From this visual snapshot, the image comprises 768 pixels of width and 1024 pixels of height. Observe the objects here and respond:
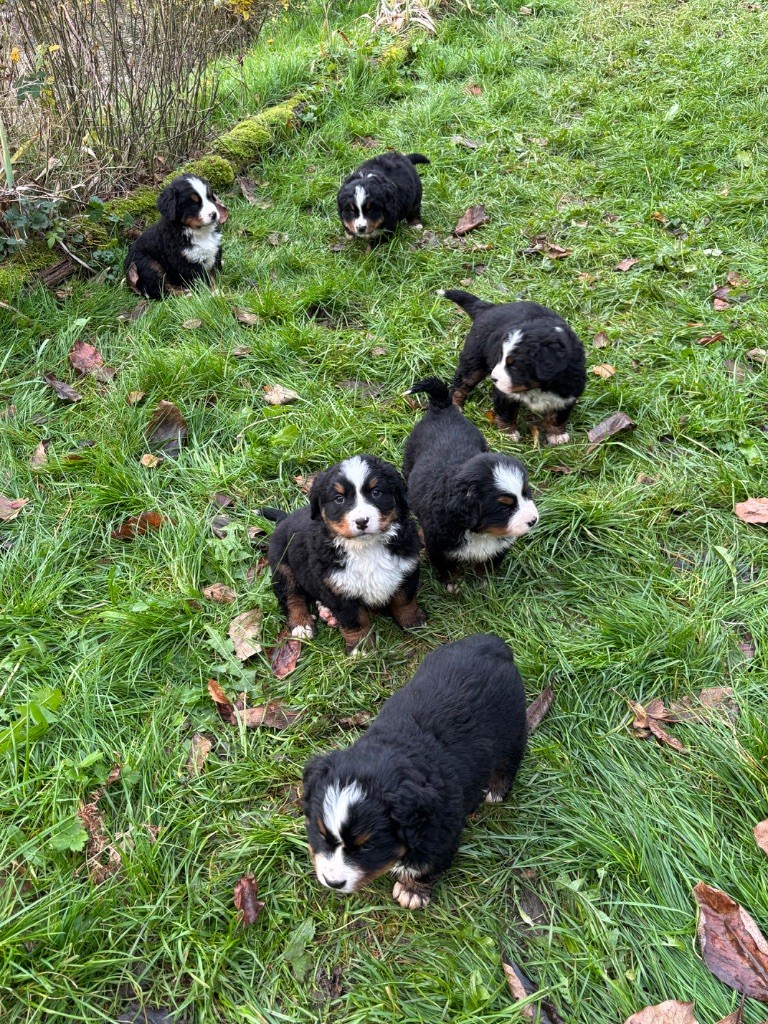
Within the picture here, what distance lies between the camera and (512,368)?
3748mm

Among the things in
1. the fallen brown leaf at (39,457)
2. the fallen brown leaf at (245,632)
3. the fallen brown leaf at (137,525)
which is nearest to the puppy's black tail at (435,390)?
the fallen brown leaf at (245,632)

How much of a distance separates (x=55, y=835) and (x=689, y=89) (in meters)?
7.64

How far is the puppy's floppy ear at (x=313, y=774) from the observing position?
2092 millimetres

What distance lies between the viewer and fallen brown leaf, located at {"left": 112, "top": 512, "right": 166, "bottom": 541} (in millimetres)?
3506

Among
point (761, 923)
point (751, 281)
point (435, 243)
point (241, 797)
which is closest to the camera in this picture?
point (761, 923)

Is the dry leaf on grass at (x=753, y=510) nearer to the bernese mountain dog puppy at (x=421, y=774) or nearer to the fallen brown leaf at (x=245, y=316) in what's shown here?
the bernese mountain dog puppy at (x=421, y=774)

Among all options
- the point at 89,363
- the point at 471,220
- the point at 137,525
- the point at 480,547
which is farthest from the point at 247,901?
the point at 471,220

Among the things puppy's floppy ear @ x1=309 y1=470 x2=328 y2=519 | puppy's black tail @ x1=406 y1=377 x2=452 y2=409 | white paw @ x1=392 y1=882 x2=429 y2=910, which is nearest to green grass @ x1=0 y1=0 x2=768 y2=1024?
white paw @ x1=392 y1=882 x2=429 y2=910

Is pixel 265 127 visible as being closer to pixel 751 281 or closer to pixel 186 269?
pixel 186 269

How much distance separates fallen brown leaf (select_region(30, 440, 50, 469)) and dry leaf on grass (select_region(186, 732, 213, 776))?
5.97ft

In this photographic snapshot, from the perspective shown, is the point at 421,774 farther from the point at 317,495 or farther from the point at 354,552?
the point at 317,495

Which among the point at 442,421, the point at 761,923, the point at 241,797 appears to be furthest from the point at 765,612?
the point at 241,797

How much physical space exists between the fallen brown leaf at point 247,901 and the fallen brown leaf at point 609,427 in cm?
260

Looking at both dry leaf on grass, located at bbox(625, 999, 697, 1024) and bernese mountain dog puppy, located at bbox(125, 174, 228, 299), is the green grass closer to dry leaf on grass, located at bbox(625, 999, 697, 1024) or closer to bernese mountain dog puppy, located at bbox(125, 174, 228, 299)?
dry leaf on grass, located at bbox(625, 999, 697, 1024)
